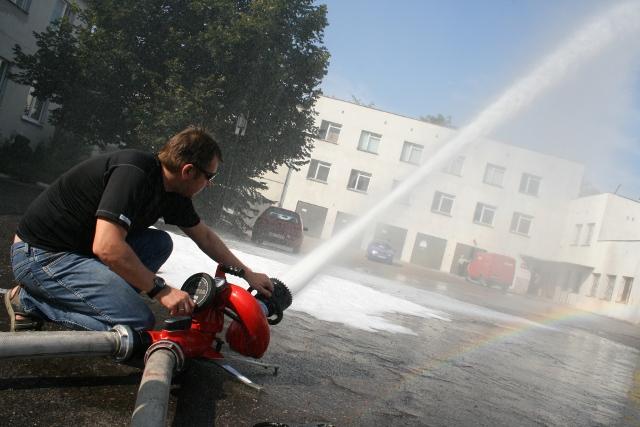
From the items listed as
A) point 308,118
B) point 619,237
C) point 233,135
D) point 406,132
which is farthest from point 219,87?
point 619,237

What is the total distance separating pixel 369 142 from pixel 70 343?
39851 millimetres

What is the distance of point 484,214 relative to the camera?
40.3 metres

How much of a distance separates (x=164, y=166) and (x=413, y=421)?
2208 mm

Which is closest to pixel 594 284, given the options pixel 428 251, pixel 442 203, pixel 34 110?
pixel 428 251

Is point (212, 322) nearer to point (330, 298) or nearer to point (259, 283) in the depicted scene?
point (259, 283)

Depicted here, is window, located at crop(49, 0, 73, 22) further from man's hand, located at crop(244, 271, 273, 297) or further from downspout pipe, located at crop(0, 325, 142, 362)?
downspout pipe, located at crop(0, 325, 142, 362)

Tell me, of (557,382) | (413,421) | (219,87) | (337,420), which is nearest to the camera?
(337,420)

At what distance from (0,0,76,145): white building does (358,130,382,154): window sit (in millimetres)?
25023

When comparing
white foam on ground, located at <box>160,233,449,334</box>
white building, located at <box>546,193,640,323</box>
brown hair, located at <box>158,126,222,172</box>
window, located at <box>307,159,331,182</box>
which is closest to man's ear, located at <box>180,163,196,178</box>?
brown hair, located at <box>158,126,222,172</box>

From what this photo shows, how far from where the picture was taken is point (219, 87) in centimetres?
1594

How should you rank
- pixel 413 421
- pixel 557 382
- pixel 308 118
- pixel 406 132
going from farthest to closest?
1. pixel 406 132
2. pixel 308 118
3. pixel 557 382
4. pixel 413 421

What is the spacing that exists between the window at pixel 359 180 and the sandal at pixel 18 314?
38267 mm

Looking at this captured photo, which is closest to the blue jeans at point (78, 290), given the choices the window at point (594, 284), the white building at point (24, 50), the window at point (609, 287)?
the white building at point (24, 50)

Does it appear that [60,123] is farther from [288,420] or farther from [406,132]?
[406,132]
